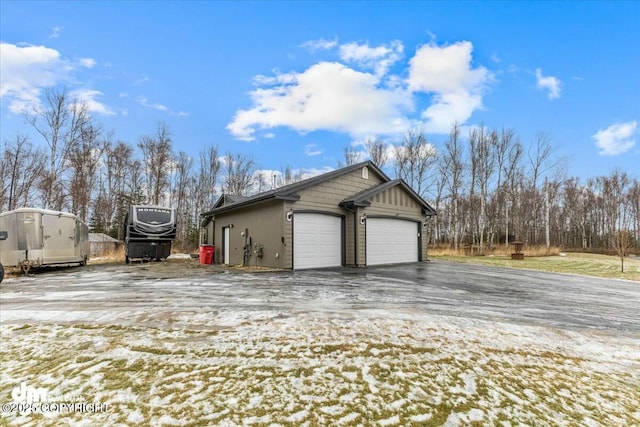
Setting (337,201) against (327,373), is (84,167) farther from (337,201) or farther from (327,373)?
(327,373)

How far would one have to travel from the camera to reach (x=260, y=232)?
1291cm

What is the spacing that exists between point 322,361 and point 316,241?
933 centimetres

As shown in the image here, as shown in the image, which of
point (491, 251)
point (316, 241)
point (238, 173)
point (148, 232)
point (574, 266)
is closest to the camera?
point (316, 241)

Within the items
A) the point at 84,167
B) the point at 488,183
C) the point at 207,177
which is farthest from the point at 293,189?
the point at 488,183

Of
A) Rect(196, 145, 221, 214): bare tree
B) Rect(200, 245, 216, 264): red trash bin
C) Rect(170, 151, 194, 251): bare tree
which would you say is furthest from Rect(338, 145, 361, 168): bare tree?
Rect(200, 245, 216, 264): red trash bin

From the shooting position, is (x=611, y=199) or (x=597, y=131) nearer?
(x=597, y=131)

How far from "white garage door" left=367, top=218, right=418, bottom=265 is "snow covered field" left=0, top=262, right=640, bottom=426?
765cm

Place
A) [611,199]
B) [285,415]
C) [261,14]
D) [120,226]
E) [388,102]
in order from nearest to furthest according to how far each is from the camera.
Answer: [285,415] < [261,14] < [388,102] < [120,226] < [611,199]

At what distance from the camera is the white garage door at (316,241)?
11.9 meters

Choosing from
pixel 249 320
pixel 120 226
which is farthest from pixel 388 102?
pixel 120 226

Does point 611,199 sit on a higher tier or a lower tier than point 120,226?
higher

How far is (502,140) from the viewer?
96.1 ft

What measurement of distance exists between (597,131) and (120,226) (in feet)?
130

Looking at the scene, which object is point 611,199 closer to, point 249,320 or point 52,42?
point 249,320
